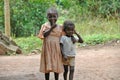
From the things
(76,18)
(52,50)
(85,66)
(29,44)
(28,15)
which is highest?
(52,50)

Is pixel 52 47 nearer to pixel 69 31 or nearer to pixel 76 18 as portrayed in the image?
pixel 69 31

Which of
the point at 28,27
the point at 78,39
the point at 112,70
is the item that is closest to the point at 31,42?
the point at 28,27

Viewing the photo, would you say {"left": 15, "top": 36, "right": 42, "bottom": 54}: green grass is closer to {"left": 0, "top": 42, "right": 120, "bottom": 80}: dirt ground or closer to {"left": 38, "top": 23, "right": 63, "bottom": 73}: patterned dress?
{"left": 0, "top": 42, "right": 120, "bottom": 80}: dirt ground

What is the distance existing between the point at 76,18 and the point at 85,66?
735 centimetres

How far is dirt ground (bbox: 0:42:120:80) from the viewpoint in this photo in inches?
251

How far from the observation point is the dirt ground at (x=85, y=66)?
20.9 ft

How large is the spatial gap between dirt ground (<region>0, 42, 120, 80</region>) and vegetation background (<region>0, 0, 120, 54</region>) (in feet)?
4.59

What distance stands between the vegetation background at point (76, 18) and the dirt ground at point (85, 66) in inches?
55.1

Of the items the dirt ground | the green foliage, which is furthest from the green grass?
the green foliage

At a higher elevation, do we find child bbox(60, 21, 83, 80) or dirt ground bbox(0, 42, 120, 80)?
child bbox(60, 21, 83, 80)

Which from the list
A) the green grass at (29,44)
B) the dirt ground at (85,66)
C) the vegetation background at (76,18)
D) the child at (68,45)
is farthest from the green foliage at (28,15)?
the child at (68,45)

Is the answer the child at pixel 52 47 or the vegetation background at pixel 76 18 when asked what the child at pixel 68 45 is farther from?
the vegetation background at pixel 76 18

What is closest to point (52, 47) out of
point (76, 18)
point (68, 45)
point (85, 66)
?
point (68, 45)

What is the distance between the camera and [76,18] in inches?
584
